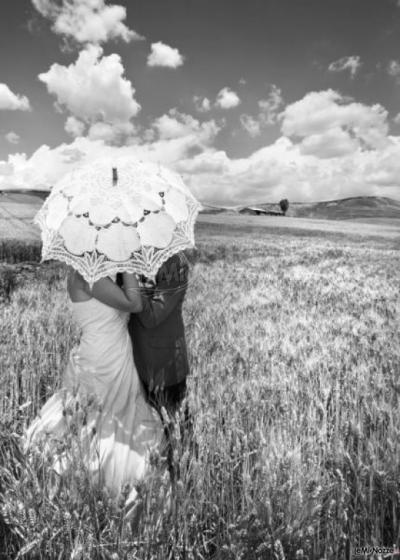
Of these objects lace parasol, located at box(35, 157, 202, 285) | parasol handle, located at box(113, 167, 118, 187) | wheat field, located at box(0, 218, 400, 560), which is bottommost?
wheat field, located at box(0, 218, 400, 560)

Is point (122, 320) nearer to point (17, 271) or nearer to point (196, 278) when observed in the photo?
point (196, 278)

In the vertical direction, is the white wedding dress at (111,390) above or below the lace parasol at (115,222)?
below

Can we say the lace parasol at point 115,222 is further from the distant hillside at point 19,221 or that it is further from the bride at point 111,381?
the distant hillside at point 19,221

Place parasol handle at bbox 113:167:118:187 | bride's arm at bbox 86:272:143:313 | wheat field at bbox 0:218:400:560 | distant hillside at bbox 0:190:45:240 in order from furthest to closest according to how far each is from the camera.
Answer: distant hillside at bbox 0:190:45:240, parasol handle at bbox 113:167:118:187, bride's arm at bbox 86:272:143:313, wheat field at bbox 0:218:400:560

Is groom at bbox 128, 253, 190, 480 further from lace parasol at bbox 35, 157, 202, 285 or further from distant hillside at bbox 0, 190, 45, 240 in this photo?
distant hillside at bbox 0, 190, 45, 240

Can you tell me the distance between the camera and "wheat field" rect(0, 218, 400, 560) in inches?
67.7

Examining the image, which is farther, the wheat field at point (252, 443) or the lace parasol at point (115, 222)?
the lace parasol at point (115, 222)

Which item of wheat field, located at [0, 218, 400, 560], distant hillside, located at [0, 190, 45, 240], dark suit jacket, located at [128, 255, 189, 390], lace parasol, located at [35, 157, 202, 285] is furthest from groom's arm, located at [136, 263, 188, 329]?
distant hillside, located at [0, 190, 45, 240]

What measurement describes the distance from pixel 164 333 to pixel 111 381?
48cm

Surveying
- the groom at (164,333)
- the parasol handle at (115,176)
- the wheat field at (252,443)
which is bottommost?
the wheat field at (252,443)

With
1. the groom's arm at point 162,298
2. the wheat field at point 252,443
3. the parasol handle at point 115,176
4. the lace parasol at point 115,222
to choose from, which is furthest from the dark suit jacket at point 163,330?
the parasol handle at point 115,176

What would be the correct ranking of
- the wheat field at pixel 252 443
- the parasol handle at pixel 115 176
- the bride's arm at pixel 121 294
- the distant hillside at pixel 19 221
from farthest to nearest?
the distant hillside at pixel 19 221 < the parasol handle at pixel 115 176 < the bride's arm at pixel 121 294 < the wheat field at pixel 252 443

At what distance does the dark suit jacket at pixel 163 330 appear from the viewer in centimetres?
260

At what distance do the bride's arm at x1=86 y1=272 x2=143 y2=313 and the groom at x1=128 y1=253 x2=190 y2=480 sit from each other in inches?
2.8
